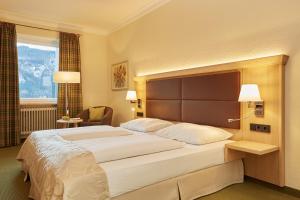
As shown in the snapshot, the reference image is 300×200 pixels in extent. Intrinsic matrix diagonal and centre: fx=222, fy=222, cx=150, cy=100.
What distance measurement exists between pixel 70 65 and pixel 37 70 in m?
0.75

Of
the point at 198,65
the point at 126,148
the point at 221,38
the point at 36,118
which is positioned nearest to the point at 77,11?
the point at 36,118

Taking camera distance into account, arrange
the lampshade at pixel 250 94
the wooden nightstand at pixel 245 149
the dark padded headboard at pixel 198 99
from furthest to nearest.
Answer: the dark padded headboard at pixel 198 99 → the lampshade at pixel 250 94 → the wooden nightstand at pixel 245 149

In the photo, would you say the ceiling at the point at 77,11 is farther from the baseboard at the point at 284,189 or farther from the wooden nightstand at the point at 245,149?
the baseboard at the point at 284,189

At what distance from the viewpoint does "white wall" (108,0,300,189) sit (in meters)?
2.33

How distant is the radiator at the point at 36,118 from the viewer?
478cm

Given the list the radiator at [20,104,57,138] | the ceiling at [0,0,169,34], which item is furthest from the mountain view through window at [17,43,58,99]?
the ceiling at [0,0,169,34]

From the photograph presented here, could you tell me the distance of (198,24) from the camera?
10.8 ft

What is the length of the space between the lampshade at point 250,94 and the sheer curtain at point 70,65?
394cm

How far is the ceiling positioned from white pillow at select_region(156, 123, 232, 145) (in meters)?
2.31

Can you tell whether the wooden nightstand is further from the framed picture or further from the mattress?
the framed picture

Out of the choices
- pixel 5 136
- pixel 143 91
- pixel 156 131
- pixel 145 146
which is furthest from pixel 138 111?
pixel 5 136

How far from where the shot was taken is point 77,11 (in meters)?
4.43

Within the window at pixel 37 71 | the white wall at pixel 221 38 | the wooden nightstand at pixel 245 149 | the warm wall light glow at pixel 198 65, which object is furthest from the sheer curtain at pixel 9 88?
the wooden nightstand at pixel 245 149

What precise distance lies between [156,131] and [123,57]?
2385mm
